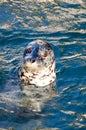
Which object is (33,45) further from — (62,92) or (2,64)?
(2,64)

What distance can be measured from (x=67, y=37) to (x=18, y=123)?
117 inches

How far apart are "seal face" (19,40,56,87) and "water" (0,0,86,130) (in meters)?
0.18

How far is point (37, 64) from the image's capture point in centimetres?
605

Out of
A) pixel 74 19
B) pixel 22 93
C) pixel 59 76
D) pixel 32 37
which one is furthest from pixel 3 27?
pixel 22 93

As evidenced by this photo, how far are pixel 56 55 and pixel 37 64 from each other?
1.69m

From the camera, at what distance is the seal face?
6.06 meters

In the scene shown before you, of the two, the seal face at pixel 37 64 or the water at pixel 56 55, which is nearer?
the water at pixel 56 55

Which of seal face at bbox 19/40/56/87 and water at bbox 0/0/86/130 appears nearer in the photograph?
water at bbox 0/0/86/130

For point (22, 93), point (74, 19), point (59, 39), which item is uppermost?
point (74, 19)

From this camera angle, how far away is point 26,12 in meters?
9.40

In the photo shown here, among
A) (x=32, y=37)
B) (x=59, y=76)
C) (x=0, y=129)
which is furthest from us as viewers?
(x=32, y=37)

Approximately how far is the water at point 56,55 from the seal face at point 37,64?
18 centimetres

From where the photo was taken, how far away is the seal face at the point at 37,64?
6062 mm

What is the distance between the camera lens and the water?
5.87 metres
